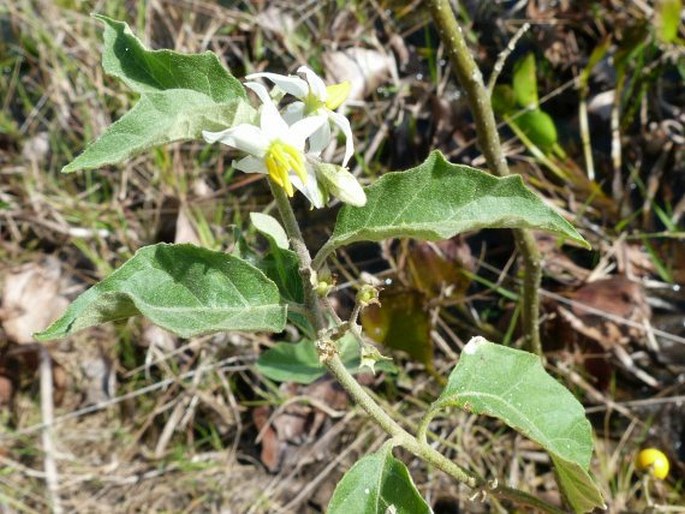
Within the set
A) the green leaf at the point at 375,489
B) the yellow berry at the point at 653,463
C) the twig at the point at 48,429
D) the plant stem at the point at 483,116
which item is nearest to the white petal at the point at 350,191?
the green leaf at the point at 375,489

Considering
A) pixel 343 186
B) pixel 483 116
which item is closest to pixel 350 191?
pixel 343 186

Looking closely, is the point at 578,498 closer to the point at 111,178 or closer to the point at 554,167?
the point at 554,167

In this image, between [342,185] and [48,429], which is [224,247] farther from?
[342,185]

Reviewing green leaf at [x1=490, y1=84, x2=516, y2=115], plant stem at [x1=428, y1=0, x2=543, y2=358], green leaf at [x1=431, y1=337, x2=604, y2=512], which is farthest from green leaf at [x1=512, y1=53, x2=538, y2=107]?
green leaf at [x1=431, y1=337, x2=604, y2=512]

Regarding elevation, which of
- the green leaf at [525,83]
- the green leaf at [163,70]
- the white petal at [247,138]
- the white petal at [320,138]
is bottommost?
the green leaf at [525,83]

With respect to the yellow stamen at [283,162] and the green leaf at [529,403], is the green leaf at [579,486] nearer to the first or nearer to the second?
the green leaf at [529,403]

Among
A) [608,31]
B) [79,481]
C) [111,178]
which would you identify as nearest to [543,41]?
[608,31]
